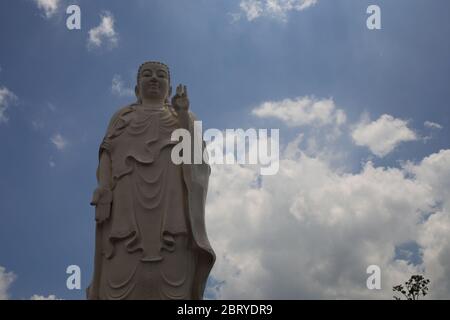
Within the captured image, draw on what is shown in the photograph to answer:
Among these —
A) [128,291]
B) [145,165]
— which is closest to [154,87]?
[145,165]

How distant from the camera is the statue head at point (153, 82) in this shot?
33.6 ft

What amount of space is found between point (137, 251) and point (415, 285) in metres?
11.1

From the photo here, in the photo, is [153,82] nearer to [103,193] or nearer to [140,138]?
[140,138]

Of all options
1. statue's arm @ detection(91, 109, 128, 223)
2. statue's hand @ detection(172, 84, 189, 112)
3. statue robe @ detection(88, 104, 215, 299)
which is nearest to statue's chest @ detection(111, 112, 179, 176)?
statue robe @ detection(88, 104, 215, 299)

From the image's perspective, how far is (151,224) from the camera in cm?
902

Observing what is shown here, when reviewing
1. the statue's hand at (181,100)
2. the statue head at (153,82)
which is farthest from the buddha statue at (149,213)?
the statue head at (153,82)

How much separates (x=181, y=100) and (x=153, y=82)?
90cm

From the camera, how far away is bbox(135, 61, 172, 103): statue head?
10250 millimetres

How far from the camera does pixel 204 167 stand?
9695 mm

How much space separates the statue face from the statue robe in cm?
62

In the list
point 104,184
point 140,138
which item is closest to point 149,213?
point 104,184
